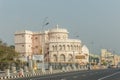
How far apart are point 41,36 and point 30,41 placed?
7034 mm

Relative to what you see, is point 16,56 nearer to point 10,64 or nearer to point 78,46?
point 10,64

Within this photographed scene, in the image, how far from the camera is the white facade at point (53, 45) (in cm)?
17875

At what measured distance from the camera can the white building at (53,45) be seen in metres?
179

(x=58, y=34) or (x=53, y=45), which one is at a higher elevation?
(x=58, y=34)

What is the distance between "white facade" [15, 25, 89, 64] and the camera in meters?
179

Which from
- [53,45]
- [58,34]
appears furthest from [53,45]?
[58,34]

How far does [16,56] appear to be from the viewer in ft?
310

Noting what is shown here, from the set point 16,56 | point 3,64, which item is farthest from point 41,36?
point 3,64

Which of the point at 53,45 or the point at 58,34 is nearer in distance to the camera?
the point at 53,45

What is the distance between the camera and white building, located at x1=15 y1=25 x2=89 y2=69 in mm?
178750

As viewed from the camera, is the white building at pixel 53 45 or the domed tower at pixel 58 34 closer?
the white building at pixel 53 45

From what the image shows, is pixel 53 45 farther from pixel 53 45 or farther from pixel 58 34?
pixel 58 34

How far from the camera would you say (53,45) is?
18000cm

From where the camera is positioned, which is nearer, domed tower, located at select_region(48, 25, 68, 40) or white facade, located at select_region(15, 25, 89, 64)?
white facade, located at select_region(15, 25, 89, 64)
